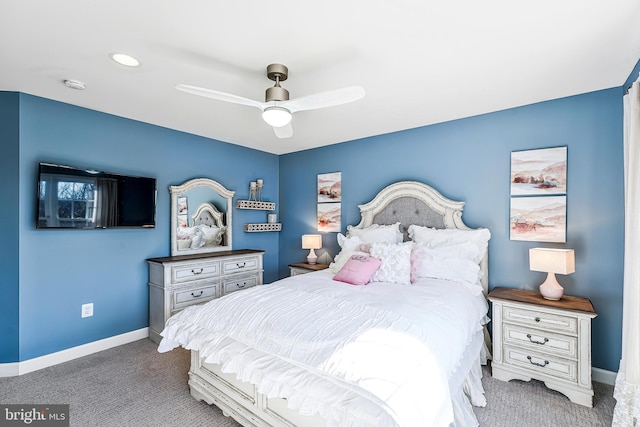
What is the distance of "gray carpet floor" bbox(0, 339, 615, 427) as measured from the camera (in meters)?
2.08

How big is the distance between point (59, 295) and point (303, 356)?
278cm

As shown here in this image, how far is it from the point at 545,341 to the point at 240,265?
3.31 m

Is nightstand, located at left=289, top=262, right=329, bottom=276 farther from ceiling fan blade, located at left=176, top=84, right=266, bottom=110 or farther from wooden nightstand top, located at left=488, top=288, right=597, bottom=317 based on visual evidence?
ceiling fan blade, located at left=176, top=84, right=266, bottom=110

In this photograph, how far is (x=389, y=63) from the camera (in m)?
2.19

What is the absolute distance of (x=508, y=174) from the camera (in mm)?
3053

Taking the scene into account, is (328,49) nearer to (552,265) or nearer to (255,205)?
(552,265)

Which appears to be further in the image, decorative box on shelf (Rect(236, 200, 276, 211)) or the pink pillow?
decorative box on shelf (Rect(236, 200, 276, 211))

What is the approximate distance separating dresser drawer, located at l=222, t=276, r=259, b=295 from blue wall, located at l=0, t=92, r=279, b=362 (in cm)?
85

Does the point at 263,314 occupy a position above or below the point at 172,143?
below

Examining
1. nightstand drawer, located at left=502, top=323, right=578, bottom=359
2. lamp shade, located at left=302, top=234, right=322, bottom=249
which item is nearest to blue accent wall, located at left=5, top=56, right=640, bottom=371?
nightstand drawer, located at left=502, top=323, right=578, bottom=359

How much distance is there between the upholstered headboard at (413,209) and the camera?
3314 mm

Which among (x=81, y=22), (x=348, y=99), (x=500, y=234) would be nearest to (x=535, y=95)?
(x=500, y=234)

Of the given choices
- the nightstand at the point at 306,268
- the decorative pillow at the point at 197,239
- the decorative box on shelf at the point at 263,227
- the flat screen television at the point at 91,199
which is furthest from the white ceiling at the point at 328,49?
the nightstand at the point at 306,268

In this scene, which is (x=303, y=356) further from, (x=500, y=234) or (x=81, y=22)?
(x=500, y=234)
